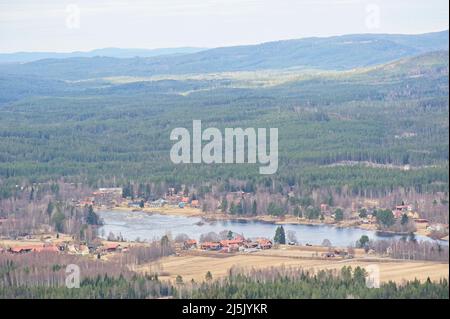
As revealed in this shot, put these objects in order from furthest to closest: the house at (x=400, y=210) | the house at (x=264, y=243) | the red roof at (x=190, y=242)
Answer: the house at (x=400, y=210) < the red roof at (x=190, y=242) < the house at (x=264, y=243)

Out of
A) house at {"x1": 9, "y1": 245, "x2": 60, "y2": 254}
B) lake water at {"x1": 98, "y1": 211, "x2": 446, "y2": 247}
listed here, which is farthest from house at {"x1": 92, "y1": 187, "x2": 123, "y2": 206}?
house at {"x1": 9, "y1": 245, "x2": 60, "y2": 254}

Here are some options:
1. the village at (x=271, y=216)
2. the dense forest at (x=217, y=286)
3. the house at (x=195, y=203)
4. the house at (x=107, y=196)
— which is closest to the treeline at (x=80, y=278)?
the dense forest at (x=217, y=286)

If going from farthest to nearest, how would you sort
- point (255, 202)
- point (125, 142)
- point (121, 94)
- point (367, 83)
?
point (121, 94)
point (367, 83)
point (125, 142)
point (255, 202)

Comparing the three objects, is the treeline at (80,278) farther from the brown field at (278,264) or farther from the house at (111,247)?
the house at (111,247)

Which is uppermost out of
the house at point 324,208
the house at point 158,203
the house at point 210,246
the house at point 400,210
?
the house at point 210,246

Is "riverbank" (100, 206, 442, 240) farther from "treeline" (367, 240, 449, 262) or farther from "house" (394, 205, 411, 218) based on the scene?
"treeline" (367, 240, 449, 262)

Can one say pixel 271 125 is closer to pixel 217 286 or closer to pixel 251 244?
pixel 251 244
